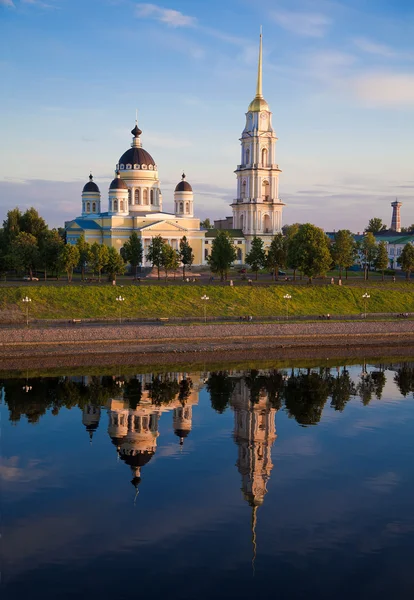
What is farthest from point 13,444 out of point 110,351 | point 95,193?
point 95,193

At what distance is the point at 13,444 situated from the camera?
26391 mm

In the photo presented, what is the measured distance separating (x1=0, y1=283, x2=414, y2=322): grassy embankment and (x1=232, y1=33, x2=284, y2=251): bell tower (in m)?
30.1

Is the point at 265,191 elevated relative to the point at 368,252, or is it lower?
elevated

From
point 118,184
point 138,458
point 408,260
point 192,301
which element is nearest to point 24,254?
point 192,301

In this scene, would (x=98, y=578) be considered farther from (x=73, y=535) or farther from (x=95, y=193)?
(x=95, y=193)

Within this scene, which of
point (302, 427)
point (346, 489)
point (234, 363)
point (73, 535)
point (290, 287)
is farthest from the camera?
point (290, 287)

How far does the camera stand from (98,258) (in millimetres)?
59875

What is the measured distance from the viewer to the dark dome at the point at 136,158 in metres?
85.1

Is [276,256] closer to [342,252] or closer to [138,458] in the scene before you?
[342,252]

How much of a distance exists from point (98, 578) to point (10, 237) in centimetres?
5866

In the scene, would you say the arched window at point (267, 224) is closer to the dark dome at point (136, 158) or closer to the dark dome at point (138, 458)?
the dark dome at point (136, 158)

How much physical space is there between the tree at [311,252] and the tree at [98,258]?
18.0 m

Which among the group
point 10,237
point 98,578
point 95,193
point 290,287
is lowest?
point 98,578

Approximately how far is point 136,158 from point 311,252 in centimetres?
3251
